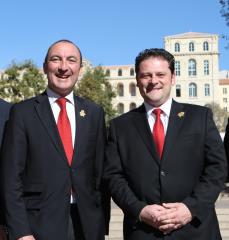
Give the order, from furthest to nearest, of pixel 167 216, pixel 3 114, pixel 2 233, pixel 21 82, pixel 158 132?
pixel 21 82
pixel 3 114
pixel 2 233
pixel 158 132
pixel 167 216

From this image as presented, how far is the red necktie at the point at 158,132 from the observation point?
11.6 feet

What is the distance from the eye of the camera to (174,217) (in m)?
3.31

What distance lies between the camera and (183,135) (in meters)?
3.55

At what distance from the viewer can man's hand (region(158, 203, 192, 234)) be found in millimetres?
3293

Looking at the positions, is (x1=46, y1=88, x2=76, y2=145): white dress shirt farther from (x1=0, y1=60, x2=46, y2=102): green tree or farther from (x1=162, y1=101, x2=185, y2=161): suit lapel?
(x1=0, y1=60, x2=46, y2=102): green tree

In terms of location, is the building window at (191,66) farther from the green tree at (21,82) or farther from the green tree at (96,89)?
the green tree at (21,82)

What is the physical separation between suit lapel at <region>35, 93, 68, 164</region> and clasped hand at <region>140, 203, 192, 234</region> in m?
0.72

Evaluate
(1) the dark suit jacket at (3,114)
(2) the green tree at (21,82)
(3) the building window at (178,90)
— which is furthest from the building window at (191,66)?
(1) the dark suit jacket at (3,114)

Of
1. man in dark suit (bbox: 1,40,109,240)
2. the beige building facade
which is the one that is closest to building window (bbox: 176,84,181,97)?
the beige building facade

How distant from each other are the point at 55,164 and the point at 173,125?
0.89 metres

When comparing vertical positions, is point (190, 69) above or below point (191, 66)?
below

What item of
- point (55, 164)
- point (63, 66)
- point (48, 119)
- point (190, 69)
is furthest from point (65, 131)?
point (190, 69)

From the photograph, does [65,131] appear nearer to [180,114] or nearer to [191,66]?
[180,114]

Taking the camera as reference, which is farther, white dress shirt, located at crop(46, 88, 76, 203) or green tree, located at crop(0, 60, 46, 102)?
green tree, located at crop(0, 60, 46, 102)
